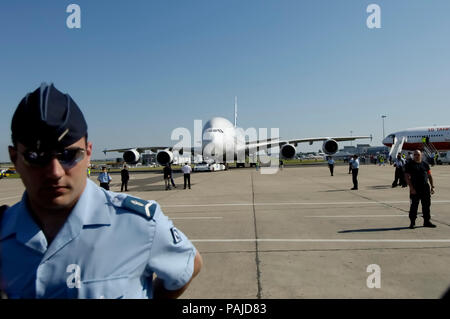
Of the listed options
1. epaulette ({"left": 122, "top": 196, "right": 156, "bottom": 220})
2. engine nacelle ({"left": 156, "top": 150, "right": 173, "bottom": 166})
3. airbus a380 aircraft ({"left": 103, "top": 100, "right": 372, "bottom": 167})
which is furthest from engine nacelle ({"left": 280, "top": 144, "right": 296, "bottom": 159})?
epaulette ({"left": 122, "top": 196, "right": 156, "bottom": 220})

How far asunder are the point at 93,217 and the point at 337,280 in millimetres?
3566

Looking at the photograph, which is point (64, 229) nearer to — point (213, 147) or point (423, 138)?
point (213, 147)

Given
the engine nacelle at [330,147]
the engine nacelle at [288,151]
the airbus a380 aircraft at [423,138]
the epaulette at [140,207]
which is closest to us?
the epaulette at [140,207]

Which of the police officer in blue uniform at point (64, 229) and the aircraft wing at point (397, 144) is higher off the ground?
the police officer in blue uniform at point (64, 229)

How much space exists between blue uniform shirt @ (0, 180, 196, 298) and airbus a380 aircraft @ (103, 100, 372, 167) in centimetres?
2570

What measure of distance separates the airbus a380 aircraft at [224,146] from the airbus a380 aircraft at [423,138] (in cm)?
586

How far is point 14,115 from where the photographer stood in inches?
47.5

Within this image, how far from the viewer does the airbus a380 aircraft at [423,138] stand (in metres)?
39.7

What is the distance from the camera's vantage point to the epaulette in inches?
51.8

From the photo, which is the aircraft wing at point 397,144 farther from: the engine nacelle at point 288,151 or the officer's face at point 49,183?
the officer's face at point 49,183

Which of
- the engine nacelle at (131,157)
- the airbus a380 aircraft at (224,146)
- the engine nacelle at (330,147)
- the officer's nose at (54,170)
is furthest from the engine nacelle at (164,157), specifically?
the officer's nose at (54,170)

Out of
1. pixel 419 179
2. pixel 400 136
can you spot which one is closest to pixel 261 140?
pixel 400 136

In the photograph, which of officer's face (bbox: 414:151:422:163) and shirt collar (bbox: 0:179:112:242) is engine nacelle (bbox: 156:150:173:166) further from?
shirt collar (bbox: 0:179:112:242)

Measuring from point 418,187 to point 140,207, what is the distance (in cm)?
730
